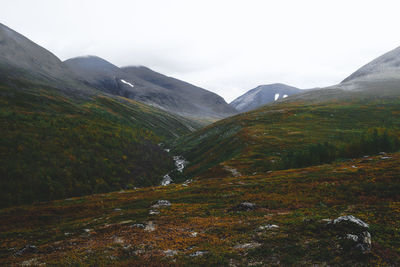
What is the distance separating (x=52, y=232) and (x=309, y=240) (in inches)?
1063

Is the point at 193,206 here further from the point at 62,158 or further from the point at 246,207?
the point at 62,158

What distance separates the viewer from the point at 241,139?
91.4 metres

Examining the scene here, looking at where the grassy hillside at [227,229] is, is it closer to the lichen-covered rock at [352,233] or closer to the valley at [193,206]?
the valley at [193,206]

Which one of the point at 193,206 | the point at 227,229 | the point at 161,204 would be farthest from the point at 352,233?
the point at 161,204

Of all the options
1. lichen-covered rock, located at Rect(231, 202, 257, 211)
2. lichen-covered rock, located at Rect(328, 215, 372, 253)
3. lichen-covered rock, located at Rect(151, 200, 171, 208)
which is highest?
lichen-covered rock, located at Rect(328, 215, 372, 253)

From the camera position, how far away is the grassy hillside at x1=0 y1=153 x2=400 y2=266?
14.0m

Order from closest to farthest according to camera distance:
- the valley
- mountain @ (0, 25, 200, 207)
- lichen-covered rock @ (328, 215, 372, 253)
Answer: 1. lichen-covered rock @ (328, 215, 372, 253)
2. the valley
3. mountain @ (0, 25, 200, 207)

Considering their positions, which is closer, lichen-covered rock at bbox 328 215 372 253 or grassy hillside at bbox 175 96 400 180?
lichen-covered rock at bbox 328 215 372 253

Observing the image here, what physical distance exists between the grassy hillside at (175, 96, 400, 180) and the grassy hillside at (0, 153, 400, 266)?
26124 millimetres

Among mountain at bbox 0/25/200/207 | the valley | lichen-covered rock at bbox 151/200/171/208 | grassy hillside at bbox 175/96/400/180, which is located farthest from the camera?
grassy hillside at bbox 175/96/400/180

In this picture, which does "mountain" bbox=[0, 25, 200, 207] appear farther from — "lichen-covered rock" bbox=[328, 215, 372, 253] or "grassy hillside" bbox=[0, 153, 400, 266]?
"lichen-covered rock" bbox=[328, 215, 372, 253]

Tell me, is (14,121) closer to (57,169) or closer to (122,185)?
(57,169)

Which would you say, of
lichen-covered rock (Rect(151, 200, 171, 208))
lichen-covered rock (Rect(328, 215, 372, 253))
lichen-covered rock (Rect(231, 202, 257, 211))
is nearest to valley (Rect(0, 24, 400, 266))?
lichen-covered rock (Rect(328, 215, 372, 253))

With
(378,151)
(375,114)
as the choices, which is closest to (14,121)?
(378,151)
